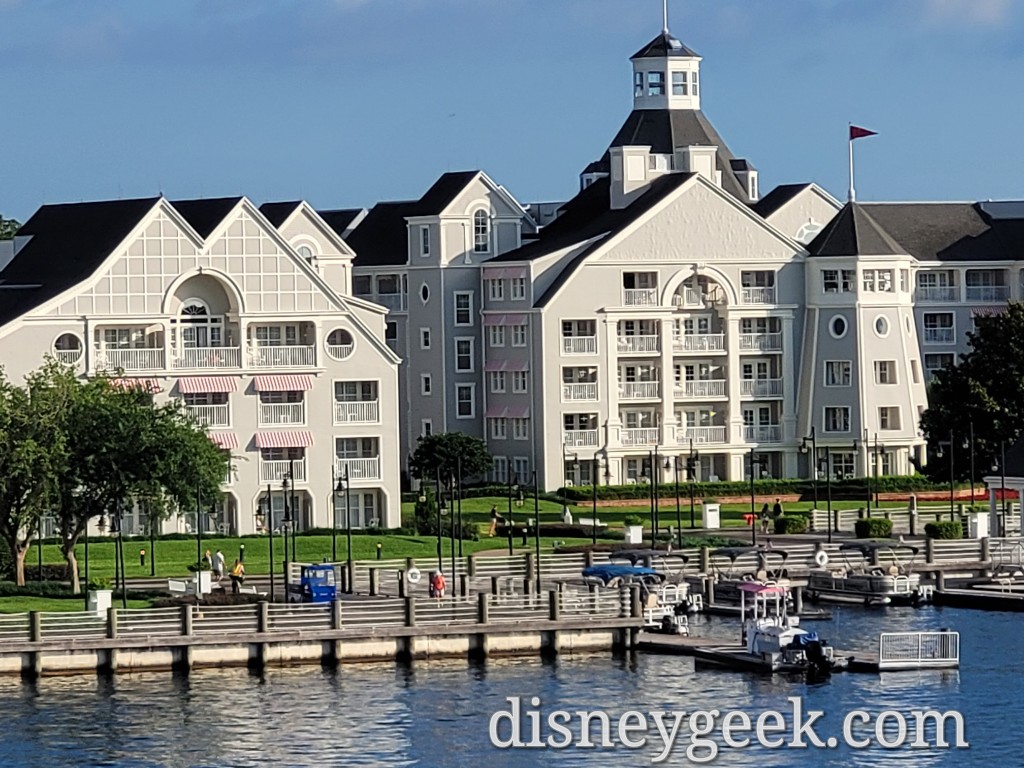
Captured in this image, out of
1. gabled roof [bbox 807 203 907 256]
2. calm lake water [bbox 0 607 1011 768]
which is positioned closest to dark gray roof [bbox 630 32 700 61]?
gabled roof [bbox 807 203 907 256]

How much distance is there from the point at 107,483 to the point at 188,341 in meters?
24.6

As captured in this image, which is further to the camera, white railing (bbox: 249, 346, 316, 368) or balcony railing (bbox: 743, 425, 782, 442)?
balcony railing (bbox: 743, 425, 782, 442)

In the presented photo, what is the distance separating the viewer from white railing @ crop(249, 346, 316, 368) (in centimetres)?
12256

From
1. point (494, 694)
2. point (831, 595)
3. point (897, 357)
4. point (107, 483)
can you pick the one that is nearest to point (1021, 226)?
point (897, 357)

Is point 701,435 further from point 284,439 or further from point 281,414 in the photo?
point 284,439

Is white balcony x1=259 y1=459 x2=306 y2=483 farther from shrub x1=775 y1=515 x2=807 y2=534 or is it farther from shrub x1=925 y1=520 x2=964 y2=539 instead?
shrub x1=925 y1=520 x2=964 y2=539

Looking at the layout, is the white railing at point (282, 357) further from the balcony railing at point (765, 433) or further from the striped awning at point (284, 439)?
the balcony railing at point (765, 433)

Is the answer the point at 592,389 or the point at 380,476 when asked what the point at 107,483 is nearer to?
the point at 380,476

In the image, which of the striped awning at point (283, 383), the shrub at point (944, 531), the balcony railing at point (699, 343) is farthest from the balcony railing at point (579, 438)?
the shrub at point (944, 531)

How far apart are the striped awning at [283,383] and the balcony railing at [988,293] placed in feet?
138

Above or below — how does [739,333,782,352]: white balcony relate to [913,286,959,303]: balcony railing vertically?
below

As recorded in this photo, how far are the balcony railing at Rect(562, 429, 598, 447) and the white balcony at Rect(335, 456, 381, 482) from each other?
17.0 meters

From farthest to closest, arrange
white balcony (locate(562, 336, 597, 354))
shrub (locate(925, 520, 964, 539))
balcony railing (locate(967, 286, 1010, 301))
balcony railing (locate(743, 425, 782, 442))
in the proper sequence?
balcony railing (locate(967, 286, 1010, 301)), balcony railing (locate(743, 425, 782, 442)), white balcony (locate(562, 336, 597, 354)), shrub (locate(925, 520, 964, 539))

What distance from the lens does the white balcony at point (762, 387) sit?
471 feet
